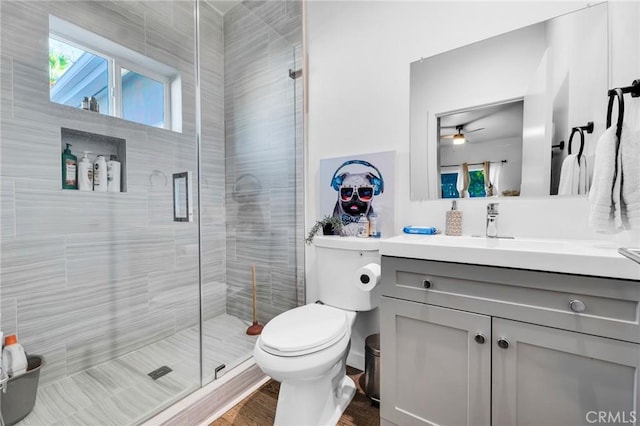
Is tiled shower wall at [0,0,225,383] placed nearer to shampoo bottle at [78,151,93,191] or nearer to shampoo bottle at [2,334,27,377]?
shampoo bottle at [78,151,93,191]

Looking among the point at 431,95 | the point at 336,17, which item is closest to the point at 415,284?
the point at 431,95

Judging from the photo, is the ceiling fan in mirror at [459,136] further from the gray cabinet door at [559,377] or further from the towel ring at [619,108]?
the gray cabinet door at [559,377]

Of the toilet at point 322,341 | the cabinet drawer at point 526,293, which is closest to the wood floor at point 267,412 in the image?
the toilet at point 322,341

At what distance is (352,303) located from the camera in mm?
1449

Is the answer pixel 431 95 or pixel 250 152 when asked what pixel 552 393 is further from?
pixel 250 152

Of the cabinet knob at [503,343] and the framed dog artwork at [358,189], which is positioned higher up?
the framed dog artwork at [358,189]

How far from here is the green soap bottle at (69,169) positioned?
154 cm

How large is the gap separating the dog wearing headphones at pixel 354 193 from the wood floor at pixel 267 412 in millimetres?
891

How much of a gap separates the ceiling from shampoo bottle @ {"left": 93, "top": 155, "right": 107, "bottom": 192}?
2.01 metres

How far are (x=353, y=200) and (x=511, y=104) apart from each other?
909 mm

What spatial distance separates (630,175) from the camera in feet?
3.02

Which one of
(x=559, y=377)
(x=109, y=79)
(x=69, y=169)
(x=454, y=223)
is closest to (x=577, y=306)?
(x=559, y=377)

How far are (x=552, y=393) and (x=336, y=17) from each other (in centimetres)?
215

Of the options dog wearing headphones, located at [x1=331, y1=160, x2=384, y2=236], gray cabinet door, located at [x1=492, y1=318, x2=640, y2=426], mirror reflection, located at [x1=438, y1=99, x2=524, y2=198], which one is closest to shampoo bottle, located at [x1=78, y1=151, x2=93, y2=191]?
dog wearing headphones, located at [x1=331, y1=160, x2=384, y2=236]
